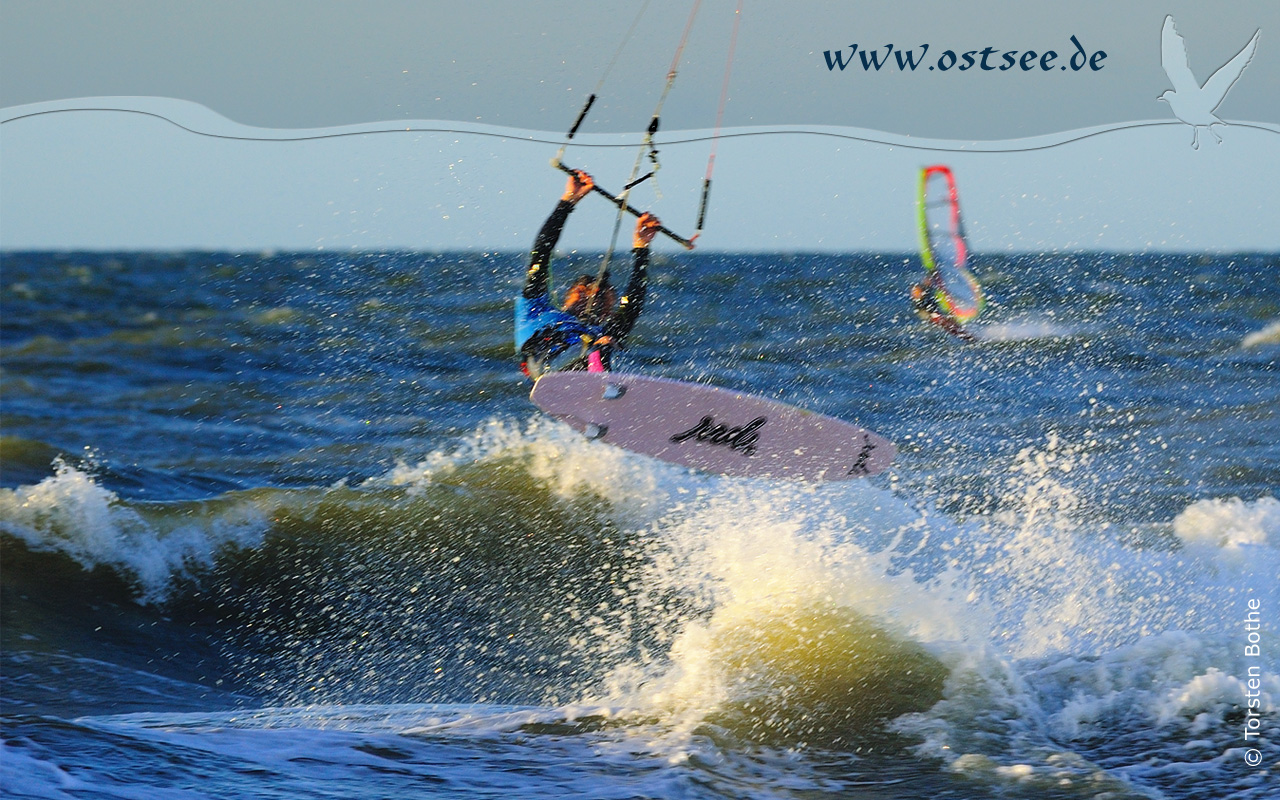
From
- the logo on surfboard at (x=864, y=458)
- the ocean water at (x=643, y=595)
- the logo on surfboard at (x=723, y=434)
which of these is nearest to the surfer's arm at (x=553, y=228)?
the logo on surfboard at (x=723, y=434)

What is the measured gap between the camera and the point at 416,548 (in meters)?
8.29

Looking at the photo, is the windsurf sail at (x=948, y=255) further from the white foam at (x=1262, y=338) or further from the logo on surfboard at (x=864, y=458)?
the white foam at (x=1262, y=338)

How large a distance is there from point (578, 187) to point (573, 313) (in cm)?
73

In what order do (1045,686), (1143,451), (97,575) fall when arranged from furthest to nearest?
(1143,451), (97,575), (1045,686)

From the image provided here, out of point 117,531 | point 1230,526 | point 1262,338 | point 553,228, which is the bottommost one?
point 117,531

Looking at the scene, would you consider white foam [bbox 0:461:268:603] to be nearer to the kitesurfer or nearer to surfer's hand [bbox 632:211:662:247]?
the kitesurfer

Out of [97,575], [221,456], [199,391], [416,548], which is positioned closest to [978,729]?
[416,548]

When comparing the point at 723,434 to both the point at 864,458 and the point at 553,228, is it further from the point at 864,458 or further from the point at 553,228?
the point at 553,228

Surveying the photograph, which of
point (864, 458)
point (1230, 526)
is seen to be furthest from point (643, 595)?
point (1230, 526)

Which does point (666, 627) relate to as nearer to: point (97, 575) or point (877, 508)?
point (877, 508)

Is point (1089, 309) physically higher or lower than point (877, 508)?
higher

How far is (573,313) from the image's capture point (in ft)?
19.3

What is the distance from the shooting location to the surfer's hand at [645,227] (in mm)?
5625

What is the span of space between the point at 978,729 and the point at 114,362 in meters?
14.9
